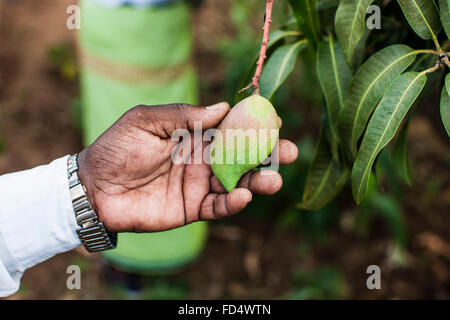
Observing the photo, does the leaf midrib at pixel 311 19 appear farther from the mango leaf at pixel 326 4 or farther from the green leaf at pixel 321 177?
the green leaf at pixel 321 177

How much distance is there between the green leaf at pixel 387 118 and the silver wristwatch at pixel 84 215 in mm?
587

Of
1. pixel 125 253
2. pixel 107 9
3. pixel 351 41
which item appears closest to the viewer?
pixel 351 41

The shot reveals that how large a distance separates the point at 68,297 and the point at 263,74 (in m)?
1.48

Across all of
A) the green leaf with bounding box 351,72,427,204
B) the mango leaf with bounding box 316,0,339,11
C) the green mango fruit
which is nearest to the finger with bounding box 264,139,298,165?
the green mango fruit

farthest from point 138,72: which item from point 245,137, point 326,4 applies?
point 245,137

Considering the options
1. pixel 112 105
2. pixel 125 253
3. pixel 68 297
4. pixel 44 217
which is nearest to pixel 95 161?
pixel 44 217

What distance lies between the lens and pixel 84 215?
116cm

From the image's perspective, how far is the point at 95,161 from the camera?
117 cm

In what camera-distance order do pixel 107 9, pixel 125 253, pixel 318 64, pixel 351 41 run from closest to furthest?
pixel 351 41, pixel 318 64, pixel 107 9, pixel 125 253

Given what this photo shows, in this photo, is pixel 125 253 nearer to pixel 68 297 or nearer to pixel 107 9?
pixel 68 297

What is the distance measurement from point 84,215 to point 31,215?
0.12m

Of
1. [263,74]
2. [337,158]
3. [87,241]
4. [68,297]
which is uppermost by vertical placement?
[263,74]

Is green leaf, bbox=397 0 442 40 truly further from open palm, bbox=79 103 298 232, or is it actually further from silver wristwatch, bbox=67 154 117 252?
silver wristwatch, bbox=67 154 117 252

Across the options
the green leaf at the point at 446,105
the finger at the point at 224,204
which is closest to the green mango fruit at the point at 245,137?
the finger at the point at 224,204
